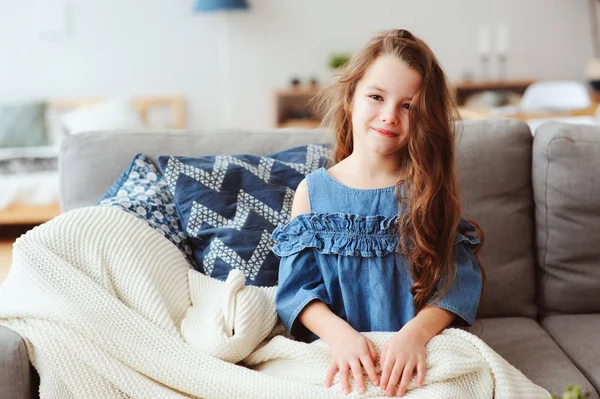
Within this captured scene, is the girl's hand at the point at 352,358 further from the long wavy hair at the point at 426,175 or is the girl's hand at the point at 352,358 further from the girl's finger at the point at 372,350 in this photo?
the long wavy hair at the point at 426,175

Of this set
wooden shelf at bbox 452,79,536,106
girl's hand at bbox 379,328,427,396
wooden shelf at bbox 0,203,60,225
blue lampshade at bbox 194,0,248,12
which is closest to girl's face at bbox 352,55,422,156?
girl's hand at bbox 379,328,427,396

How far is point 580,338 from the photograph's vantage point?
5.43ft

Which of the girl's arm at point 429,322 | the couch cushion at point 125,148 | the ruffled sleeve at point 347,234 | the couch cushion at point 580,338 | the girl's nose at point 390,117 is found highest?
the girl's nose at point 390,117

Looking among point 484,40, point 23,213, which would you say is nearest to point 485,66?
point 484,40

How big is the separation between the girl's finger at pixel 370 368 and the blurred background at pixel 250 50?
378 centimetres

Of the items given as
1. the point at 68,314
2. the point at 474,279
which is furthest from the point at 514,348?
the point at 68,314

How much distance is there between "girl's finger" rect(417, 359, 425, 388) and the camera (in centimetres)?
128

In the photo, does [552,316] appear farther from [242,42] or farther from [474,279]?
[242,42]

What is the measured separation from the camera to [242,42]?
527 cm

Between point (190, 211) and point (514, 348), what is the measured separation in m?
0.78

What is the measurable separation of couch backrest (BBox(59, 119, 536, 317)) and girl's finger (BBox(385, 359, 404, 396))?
1.83ft

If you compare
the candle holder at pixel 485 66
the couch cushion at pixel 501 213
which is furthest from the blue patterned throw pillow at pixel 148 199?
the candle holder at pixel 485 66

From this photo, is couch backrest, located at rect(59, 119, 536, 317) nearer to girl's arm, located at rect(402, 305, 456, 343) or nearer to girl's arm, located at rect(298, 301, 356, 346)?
girl's arm, located at rect(402, 305, 456, 343)

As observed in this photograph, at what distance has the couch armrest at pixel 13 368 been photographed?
123 centimetres
